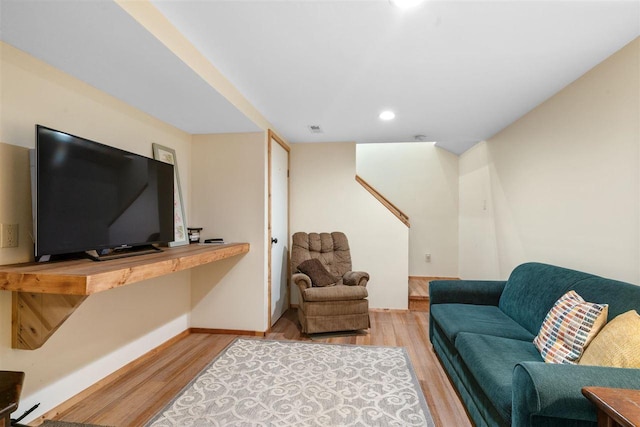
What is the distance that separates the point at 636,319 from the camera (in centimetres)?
133

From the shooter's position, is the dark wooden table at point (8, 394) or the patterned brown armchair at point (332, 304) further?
the patterned brown armchair at point (332, 304)

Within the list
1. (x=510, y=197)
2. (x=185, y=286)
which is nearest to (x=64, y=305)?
(x=185, y=286)

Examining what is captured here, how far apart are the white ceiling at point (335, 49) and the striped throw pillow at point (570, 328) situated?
58.9 inches

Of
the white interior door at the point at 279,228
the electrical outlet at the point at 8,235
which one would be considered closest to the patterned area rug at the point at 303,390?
the white interior door at the point at 279,228

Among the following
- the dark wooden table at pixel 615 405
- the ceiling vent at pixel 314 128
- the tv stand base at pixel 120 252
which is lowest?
the dark wooden table at pixel 615 405

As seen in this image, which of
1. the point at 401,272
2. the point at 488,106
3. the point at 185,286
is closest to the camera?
the point at 488,106

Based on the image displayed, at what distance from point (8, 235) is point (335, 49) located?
2.11 m

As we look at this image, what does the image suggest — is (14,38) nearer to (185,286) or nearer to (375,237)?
(185,286)

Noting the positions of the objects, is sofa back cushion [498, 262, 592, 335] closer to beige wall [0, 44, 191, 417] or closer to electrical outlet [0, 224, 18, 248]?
beige wall [0, 44, 191, 417]

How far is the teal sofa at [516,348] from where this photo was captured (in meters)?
1.13

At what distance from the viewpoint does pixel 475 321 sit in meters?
2.29

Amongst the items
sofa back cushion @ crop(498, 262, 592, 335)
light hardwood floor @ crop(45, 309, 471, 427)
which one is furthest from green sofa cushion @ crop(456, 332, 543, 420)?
light hardwood floor @ crop(45, 309, 471, 427)

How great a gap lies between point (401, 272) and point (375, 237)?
0.58 metres

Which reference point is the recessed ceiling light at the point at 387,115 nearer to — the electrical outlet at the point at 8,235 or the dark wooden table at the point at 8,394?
the electrical outlet at the point at 8,235
